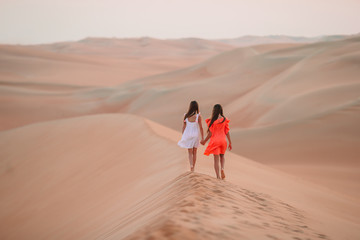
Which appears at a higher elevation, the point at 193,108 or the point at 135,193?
the point at 193,108

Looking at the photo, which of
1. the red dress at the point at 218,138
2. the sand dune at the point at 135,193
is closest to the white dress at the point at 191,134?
the red dress at the point at 218,138

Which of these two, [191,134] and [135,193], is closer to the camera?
[191,134]

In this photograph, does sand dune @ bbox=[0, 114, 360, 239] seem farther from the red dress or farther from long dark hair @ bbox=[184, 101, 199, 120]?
long dark hair @ bbox=[184, 101, 199, 120]

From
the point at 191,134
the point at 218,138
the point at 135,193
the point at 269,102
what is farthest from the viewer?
the point at 269,102

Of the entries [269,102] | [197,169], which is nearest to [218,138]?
[197,169]

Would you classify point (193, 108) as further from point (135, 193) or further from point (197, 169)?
point (135, 193)

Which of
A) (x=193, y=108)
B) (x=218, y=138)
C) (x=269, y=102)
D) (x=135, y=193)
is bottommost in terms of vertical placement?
(x=135, y=193)

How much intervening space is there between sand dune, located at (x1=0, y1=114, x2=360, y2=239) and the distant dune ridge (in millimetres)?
30

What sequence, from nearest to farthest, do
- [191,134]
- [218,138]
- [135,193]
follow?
[218,138] < [191,134] < [135,193]

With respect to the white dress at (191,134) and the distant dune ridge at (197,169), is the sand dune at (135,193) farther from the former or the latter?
the white dress at (191,134)

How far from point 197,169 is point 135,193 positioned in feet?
3.53

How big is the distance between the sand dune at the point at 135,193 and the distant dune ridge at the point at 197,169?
0.03 meters

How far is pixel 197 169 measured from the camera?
6.12 m

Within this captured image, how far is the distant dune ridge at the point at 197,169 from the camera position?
3.78 m
